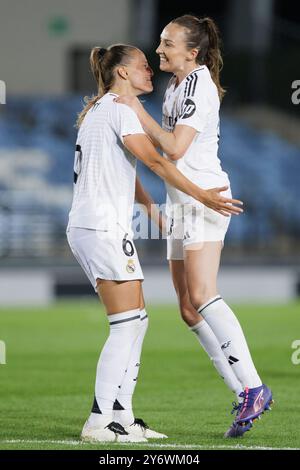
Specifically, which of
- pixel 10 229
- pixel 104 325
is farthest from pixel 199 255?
pixel 10 229

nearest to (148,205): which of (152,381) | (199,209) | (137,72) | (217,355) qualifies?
(199,209)

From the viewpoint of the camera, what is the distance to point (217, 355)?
7.41m

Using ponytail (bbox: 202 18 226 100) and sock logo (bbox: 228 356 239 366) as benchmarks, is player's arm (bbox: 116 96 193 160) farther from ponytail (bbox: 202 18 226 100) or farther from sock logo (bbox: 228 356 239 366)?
sock logo (bbox: 228 356 239 366)

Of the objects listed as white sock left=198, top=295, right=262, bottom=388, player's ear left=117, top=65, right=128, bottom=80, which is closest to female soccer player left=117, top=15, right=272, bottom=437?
white sock left=198, top=295, right=262, bottom=388

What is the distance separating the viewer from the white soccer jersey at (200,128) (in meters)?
7.21

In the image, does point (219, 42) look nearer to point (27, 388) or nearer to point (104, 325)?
point (27, 388)

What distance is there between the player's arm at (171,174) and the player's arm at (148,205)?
570 mm

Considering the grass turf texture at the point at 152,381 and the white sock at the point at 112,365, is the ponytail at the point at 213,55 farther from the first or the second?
the grass turf texture at the point at 152,381

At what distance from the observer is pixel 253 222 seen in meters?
24.3

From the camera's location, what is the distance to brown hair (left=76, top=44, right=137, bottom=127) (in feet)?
23.4

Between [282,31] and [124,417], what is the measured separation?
2182 cm

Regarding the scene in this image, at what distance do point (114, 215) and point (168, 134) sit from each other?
1.91ft

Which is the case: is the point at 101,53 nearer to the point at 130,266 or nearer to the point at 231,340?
the point at 130,266

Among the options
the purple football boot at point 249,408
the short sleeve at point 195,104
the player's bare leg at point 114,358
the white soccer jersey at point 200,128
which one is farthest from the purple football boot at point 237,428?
the short sleeve at point 195,104
